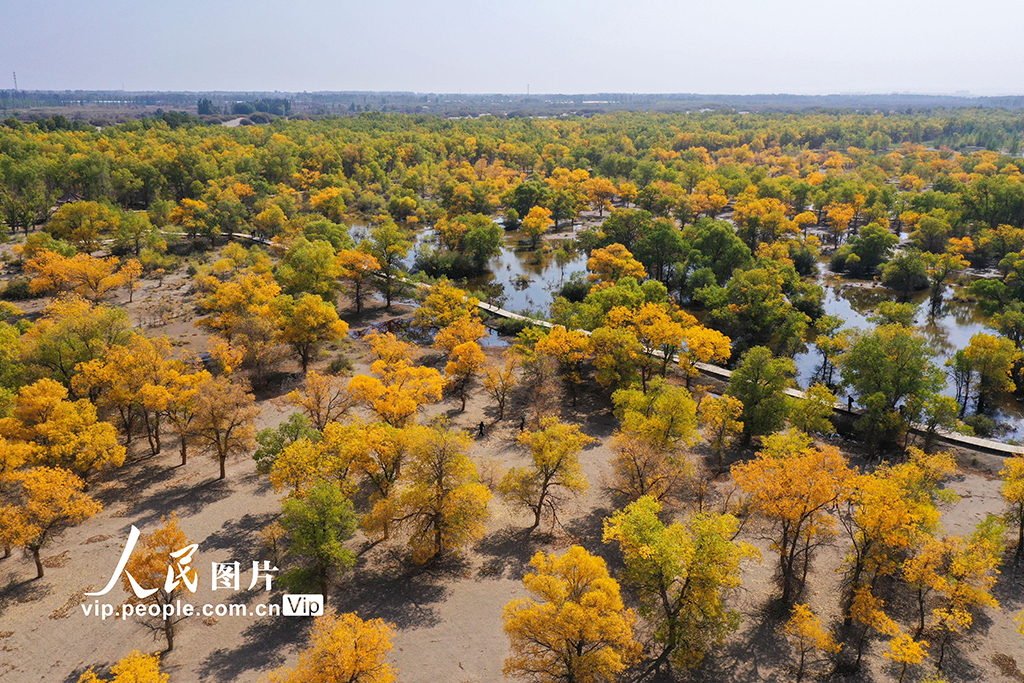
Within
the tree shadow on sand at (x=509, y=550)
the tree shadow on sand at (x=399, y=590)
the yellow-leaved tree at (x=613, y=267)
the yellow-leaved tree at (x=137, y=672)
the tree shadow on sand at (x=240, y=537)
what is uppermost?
the yellow-leaved tree at (x=613, y=267)

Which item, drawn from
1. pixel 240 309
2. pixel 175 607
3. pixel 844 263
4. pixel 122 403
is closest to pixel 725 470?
pixel 175 607

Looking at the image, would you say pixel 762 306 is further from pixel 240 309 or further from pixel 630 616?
pixel 240 309

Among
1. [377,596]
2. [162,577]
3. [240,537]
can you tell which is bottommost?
[377,596]

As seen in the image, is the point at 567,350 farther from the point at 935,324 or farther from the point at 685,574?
the point at 935,324

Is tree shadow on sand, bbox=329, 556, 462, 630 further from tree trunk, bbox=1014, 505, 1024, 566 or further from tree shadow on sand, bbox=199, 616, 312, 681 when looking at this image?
tree trunk, bbox=1014, 505, 1024, 566

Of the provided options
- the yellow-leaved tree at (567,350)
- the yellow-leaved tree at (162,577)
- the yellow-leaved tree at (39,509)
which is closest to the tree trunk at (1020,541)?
the yellow-leaved tree at (567,350)

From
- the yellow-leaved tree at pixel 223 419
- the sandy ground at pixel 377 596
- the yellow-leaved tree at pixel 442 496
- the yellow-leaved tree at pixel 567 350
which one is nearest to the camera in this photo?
the sandy ground at pixel 377 596

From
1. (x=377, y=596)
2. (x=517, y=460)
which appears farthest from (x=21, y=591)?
(x=517, y=460)

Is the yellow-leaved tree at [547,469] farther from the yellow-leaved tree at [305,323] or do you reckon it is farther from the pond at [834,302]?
the pond at [834,302]
